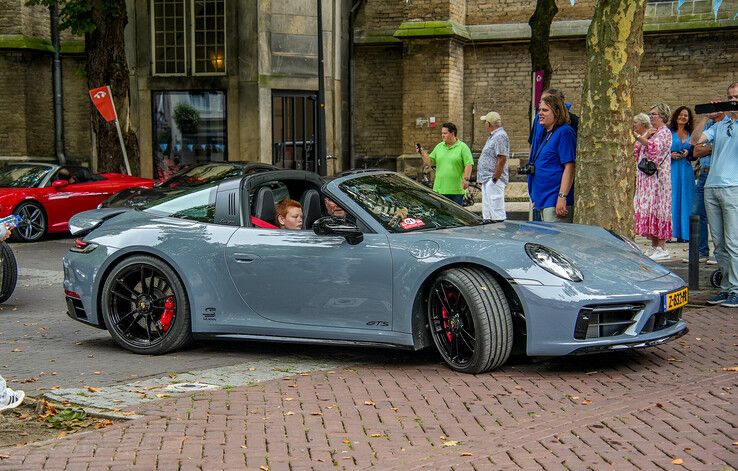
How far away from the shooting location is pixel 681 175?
12812mm

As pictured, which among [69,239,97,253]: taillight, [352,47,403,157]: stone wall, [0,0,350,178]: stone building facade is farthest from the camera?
[352,47,403,157]: stone wall

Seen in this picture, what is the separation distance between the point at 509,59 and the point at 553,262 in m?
21.2

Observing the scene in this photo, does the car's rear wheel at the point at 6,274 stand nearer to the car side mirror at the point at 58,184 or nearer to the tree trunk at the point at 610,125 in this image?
the tree trunk at the point at 610,125

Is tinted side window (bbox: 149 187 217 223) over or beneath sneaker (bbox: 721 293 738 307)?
over

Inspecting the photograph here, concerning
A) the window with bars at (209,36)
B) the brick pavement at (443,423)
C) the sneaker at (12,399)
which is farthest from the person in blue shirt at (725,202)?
the window with bars at (209,36)

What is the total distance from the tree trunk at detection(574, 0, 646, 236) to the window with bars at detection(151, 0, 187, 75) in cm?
1915

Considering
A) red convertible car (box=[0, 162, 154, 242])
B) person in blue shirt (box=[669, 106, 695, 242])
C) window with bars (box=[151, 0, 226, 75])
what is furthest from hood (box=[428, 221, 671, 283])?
window with bars (box=[151, 0, 226, 75])

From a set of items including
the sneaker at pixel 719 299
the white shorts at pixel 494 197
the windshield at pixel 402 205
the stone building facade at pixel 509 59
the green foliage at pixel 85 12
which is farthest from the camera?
the stone building facade at pixel 509 59

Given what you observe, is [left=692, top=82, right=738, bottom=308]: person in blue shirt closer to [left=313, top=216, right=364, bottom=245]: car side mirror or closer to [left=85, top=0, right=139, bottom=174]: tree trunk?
[left=313, top=216, right=364, bottom=245]: car side mirror

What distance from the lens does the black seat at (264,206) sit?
788 cm

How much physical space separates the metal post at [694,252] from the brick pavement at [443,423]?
3.07m

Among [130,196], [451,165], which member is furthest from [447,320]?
[130,196]

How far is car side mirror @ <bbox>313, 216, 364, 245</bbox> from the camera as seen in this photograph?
710cm

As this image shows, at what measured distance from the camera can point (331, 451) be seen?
513 cm
